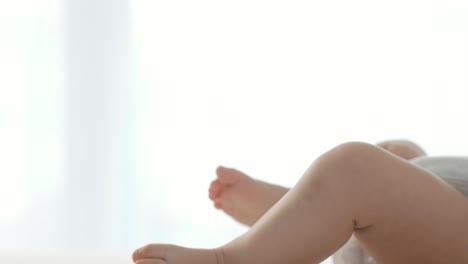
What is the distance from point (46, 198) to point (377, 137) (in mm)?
881

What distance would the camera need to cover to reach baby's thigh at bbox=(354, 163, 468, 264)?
921 millimetres

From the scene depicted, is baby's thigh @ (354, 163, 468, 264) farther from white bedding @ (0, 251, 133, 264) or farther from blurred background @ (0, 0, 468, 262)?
blurred background @ (0, 0, 468, 262)

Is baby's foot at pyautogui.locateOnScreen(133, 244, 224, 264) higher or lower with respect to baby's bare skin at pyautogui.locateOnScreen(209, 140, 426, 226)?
lower

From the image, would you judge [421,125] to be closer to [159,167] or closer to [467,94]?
[467,94]

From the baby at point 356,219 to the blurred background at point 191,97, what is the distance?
1.32 m

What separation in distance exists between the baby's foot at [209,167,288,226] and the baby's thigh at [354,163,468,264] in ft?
1.02

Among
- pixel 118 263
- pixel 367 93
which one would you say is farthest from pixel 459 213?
pixel 367 93

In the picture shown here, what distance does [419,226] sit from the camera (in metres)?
0.93

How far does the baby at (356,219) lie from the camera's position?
2.88 ft

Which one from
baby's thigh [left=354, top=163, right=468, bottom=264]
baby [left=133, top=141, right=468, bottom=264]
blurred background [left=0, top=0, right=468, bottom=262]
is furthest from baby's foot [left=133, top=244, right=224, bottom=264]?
blurred background [left=0, top=0, right=468, bottom=262]

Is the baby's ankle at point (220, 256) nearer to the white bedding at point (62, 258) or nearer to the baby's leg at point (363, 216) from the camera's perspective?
the baby's leg at point (363, 216)

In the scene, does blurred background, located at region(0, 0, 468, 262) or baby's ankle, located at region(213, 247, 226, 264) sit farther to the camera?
blurred background, located at region(0, 0, 468, 262)

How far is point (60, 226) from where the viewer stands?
234 centimetres

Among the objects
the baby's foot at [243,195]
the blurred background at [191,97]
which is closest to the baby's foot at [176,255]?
the baby's foot at [243,195]
